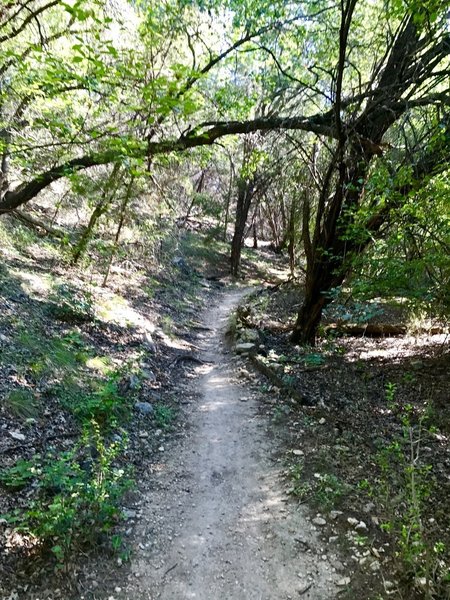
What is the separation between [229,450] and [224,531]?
142cm

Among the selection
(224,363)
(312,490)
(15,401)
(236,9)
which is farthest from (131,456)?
(236,9)

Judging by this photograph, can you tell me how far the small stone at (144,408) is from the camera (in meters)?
5.65

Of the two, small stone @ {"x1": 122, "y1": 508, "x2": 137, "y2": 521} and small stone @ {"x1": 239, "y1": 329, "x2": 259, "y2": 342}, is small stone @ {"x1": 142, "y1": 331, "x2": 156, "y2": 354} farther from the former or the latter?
small stone @ {"x1": 122, "y1": 508, "x2": 137, "y2": 521}

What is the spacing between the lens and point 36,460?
12.6 feet

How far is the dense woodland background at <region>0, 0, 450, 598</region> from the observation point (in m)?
4.41

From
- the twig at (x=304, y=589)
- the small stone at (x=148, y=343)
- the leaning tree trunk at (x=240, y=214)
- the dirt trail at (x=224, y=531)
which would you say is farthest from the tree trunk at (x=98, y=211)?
the leaning tree trunk at (x=240, y=214)

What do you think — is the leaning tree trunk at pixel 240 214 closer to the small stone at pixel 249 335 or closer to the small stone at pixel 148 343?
the small stone at pixel 249 335

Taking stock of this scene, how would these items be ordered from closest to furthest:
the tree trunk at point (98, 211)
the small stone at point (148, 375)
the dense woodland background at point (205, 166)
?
1. the dense woodland background at point (205, 166)
2. the small stone at point (148, 375)
3. the tree trunk at point (98, 211)

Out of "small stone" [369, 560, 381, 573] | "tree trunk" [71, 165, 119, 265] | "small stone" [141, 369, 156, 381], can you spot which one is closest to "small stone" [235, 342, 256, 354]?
"small stone" [141, 369, 156, 381]

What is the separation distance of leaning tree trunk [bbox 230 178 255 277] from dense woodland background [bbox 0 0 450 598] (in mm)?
6505

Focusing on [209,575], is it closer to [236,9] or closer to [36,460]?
[36,460]

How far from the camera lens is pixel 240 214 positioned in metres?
19.7

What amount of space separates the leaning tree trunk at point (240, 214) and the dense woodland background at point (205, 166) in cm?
650

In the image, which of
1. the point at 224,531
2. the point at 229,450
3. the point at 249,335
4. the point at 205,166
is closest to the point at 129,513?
the point at 224,531
